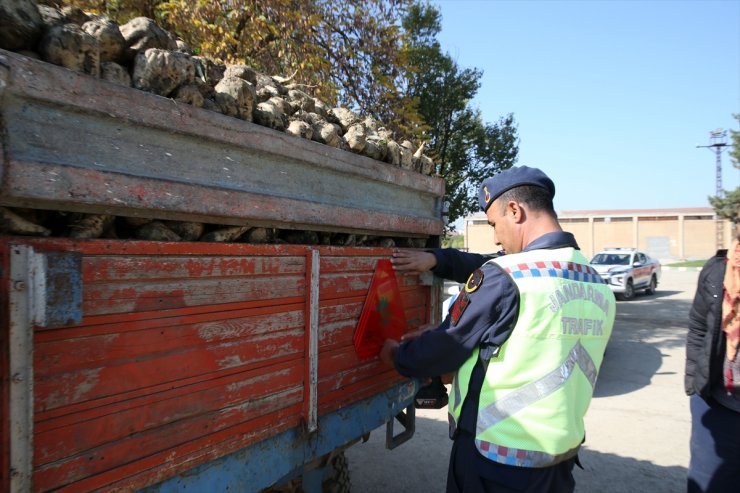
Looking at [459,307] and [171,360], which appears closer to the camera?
[171,360]

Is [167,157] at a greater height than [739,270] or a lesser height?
greater

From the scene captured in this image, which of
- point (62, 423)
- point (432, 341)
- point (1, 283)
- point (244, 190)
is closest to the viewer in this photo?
point (1, 283)

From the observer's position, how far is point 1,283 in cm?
108

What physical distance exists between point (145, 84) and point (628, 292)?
61.0 feet

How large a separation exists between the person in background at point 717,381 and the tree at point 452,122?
9.14m

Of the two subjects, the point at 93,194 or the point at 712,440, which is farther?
the point at 712,440

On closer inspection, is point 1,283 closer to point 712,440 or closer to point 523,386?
point 523,386

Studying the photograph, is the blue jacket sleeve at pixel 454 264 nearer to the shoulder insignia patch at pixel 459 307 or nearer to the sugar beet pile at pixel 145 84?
the sugar beet pile at pixel 145 84

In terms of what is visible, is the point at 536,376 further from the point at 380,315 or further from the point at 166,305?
the point at 166,305

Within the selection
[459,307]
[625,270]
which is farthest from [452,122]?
[459,307]

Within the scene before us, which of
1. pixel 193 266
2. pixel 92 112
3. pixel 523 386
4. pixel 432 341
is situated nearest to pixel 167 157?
pixel 92 112

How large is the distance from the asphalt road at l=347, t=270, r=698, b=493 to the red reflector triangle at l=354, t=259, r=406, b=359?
6.63 feet

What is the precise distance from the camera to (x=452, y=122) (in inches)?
499

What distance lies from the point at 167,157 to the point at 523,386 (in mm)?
1444
